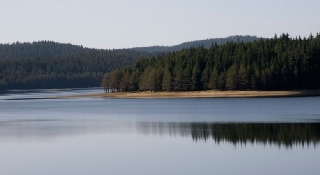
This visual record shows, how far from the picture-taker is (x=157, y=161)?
3272 centimetres

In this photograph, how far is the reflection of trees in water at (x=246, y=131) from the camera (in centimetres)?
3975

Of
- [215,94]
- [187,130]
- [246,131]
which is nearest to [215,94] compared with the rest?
[215,94]

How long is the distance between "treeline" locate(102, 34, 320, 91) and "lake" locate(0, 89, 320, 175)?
4078 cm

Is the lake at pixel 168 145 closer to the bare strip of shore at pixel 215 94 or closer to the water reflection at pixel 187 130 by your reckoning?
the water reflection at pixel 187 130

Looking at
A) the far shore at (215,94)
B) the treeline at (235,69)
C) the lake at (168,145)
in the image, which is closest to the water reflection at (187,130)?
the lake at (168,145)

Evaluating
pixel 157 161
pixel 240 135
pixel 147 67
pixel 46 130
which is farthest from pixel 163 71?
pixel 157 161

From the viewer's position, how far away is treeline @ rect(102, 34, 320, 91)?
10225 centimetres

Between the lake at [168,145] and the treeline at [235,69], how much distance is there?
40.8 meters

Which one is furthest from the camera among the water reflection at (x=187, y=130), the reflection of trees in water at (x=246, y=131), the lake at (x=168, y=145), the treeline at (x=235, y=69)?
the treeline at (x=235, y=69)

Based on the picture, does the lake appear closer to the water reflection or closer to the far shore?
the water reflection

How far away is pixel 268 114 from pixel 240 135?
64.9 ft

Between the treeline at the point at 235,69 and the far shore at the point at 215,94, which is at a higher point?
the treeline at the point at 235,69

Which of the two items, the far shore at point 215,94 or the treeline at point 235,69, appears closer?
the far shore at point 215,94

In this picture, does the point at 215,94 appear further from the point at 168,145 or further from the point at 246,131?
the point at 168,145
